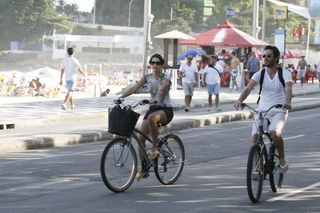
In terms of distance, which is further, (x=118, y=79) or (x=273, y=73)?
(x=118, y=79)

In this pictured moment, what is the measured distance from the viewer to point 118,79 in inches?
2045

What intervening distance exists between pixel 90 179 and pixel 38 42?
111 meters

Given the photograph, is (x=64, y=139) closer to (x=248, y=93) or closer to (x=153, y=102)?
(x=153, y=102)

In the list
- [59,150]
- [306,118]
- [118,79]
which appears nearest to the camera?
[59,150]

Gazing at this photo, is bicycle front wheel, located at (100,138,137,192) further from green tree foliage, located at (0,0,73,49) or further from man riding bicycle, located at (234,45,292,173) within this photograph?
green tree foliage, located at (0,0,73,49)

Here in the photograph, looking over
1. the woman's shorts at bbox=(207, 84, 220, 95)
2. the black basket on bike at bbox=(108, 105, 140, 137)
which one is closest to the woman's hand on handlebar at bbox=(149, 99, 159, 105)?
the black basket on bike at bbox=(108, 105, 140, 137)

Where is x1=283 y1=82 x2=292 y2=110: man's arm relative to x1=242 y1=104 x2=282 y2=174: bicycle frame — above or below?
above

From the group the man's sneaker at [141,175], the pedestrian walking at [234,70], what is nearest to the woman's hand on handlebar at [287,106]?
the man's sneaker at [141,175]

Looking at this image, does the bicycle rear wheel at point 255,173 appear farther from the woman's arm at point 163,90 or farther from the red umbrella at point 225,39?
the red umbrella at point 225,39

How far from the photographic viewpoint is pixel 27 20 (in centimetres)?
11531

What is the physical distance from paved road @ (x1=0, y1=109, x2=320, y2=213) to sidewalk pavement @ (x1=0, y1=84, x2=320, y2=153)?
474mm

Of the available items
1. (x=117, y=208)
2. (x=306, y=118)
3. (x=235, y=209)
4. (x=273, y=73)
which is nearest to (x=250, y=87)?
(x=273, y=73)

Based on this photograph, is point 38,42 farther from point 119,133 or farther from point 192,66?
point 119,133

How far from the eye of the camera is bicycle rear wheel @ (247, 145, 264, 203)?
342 inches
